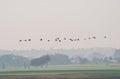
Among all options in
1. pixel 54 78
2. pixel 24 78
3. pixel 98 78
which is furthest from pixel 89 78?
pixel 24 78

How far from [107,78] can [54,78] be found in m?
12.7

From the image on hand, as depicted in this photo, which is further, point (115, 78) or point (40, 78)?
point (40, 78)

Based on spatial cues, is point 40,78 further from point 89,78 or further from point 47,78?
point 89,78

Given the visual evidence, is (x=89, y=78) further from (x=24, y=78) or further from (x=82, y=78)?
(x=24, y=78)

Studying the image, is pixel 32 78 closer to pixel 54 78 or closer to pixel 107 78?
pixel 54 78

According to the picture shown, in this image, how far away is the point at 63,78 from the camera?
298 ft

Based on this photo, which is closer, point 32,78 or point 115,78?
point 115,78

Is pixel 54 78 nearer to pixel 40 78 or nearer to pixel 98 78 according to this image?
pixel 40 78

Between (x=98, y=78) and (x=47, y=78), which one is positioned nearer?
(x=98, y=78)

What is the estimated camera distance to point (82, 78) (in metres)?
91.7

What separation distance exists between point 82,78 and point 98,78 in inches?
174

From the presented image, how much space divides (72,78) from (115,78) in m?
9.67

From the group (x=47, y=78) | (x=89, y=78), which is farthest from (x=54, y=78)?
(x=89, y=78)

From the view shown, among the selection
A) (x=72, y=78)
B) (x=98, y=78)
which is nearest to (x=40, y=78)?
(x=72, y=78)
